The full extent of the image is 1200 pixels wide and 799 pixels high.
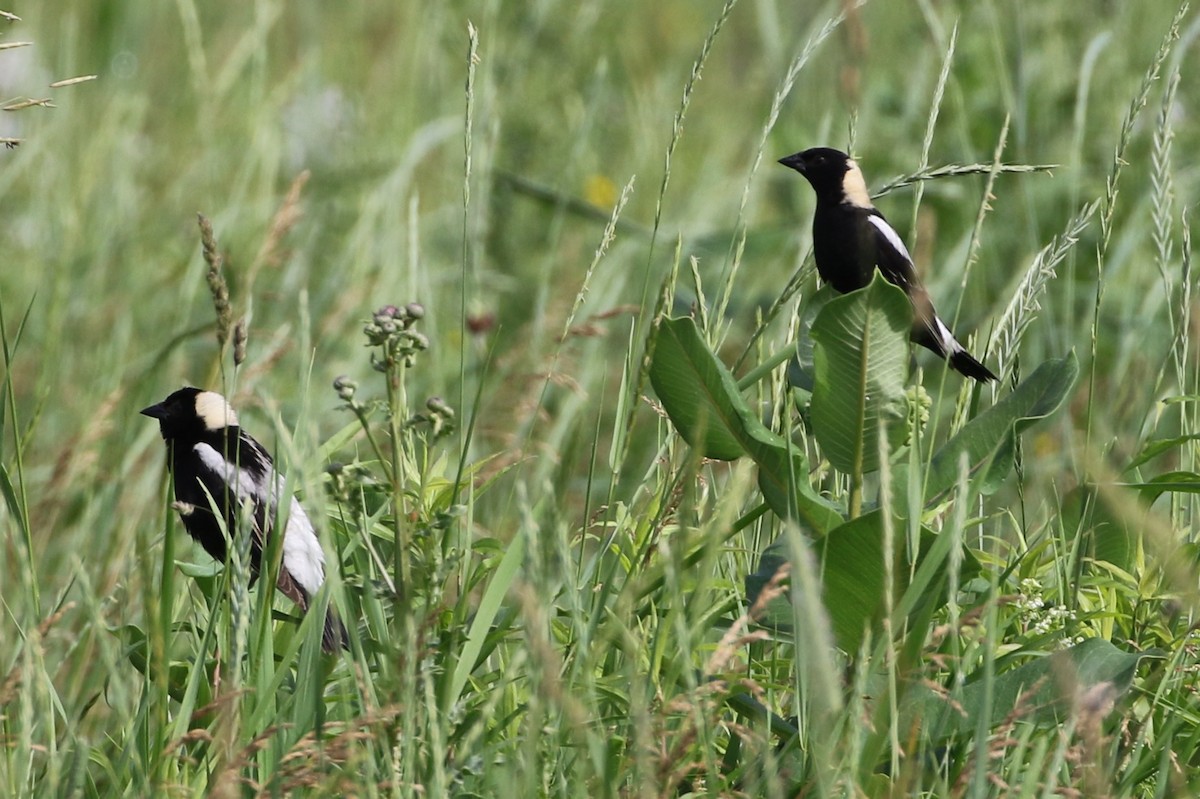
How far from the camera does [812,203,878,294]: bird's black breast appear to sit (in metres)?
2.48

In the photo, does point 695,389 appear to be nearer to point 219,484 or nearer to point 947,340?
point 947,340

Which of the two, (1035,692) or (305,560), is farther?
(305,560)

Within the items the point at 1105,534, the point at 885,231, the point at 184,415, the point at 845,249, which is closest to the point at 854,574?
the point at 1105,534

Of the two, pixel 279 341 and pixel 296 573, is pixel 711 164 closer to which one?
pixel 279 341

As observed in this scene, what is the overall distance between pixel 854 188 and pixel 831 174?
0.08 meters

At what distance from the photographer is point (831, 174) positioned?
2775mm

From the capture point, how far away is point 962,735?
5.03ft

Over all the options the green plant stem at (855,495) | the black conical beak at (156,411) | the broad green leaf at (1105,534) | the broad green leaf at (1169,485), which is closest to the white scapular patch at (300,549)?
the black conical beak at (156,411)

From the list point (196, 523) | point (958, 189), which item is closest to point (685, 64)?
point (958, 189)

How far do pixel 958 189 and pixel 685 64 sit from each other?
1971mm

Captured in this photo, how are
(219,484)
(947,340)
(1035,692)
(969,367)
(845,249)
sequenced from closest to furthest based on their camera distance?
(1035,692)
(947,340)
(969,367)
(845,249)
(219,484)

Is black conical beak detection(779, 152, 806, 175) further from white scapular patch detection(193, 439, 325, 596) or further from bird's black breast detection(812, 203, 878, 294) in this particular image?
white scapular patch detection(193, 439, 325, 596)

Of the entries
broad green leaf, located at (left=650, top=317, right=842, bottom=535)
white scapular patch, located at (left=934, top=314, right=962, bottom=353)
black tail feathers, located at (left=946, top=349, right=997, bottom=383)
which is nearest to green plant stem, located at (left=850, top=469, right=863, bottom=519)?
broad green leaf, located at (left=650, top=317, right=842, bottom=535)

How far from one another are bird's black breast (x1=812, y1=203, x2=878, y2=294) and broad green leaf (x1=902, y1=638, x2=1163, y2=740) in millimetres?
1048
